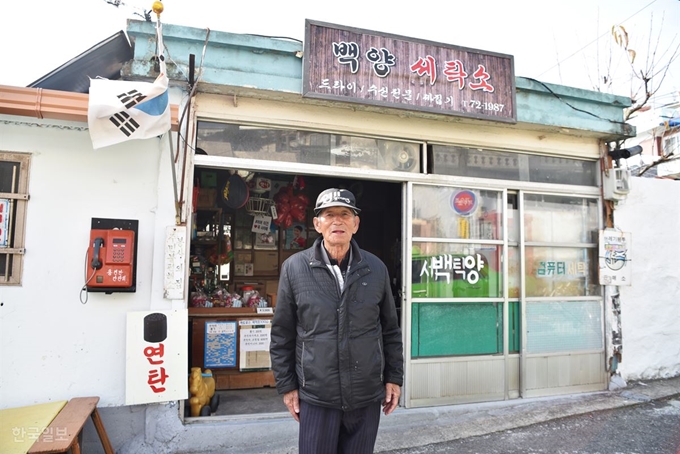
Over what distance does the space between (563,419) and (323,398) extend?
150 inches

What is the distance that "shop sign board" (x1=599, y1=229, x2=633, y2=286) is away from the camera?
566cm

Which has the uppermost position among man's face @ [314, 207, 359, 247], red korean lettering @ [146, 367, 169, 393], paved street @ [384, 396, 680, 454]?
man's face @ [314, 207, 359, 247]

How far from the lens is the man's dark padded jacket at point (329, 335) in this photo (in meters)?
2.46

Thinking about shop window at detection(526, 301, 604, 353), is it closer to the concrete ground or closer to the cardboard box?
the concrete ground

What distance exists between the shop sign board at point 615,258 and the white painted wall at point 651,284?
165mm

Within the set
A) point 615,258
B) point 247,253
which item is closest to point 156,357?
point 247,253

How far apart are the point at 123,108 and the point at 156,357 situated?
2.28 metres

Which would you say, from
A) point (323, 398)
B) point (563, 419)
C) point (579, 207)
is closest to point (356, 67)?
point (323, 398)

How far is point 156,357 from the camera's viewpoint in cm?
388

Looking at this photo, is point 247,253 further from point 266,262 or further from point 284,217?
point 284,217

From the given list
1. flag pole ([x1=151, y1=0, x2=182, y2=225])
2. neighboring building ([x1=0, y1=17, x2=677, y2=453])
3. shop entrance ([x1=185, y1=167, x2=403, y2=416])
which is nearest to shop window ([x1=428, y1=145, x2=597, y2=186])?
neighboring building ([x1=0, y1=17, x2=677, y2=453])

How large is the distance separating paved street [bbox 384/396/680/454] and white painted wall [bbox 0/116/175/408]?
299 cm

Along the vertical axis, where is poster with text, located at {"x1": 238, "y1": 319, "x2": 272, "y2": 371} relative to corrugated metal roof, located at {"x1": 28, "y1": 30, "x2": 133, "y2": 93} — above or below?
below

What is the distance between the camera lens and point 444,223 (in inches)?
204
